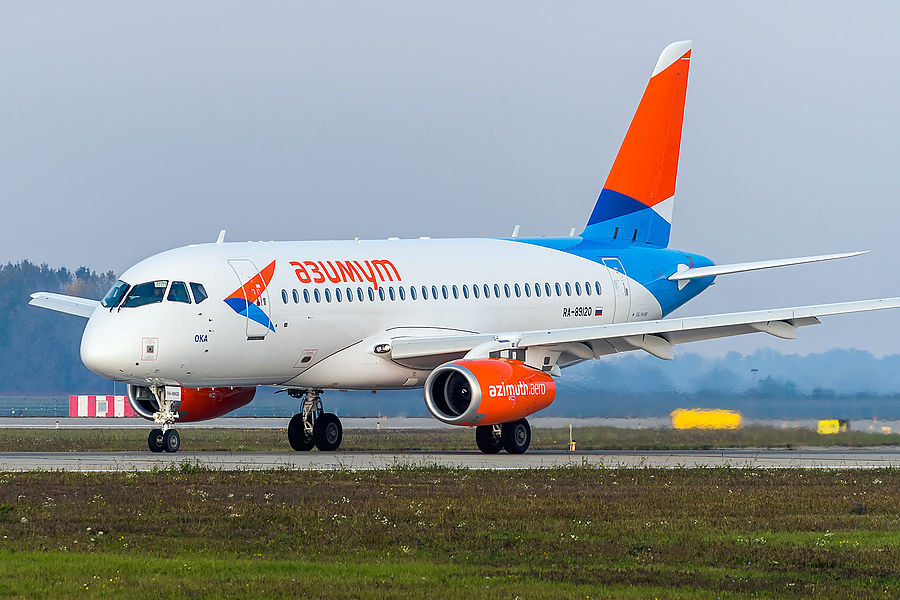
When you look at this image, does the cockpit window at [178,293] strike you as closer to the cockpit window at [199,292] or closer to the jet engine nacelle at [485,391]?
the cockpit window at [199,292]

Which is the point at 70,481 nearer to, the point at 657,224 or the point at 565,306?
the point at 565,306

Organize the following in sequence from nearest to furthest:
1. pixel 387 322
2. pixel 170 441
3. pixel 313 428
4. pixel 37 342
Result: pixel 170 441, pixel 387 322, pixel 313 428, pixel 37 342

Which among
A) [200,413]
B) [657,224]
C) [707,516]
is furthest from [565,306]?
[707,516]

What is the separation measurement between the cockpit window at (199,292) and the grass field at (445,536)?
6.88 meters

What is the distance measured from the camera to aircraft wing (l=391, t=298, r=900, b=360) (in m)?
35.1

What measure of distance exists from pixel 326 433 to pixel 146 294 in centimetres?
699

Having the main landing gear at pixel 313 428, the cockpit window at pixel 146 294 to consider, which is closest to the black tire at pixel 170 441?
the cockpit window at pixel 146 294

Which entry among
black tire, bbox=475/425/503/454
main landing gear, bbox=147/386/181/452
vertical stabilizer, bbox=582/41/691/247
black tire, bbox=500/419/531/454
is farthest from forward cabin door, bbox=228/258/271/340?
vertical stabilizer, bbox=582/41/691/247

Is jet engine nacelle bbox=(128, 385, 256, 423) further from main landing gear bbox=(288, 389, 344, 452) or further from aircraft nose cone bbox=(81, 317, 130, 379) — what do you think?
aircraft nose cone bbox=(81, 317, 130, 379)

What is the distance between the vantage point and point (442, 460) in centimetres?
3316

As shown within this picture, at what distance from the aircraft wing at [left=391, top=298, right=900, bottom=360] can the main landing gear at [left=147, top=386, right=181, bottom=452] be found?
5605mm

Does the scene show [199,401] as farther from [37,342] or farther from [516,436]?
[37,342]

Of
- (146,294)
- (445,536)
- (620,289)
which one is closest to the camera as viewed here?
(445,536)

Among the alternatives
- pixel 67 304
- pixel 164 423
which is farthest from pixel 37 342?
pixel 164 423
